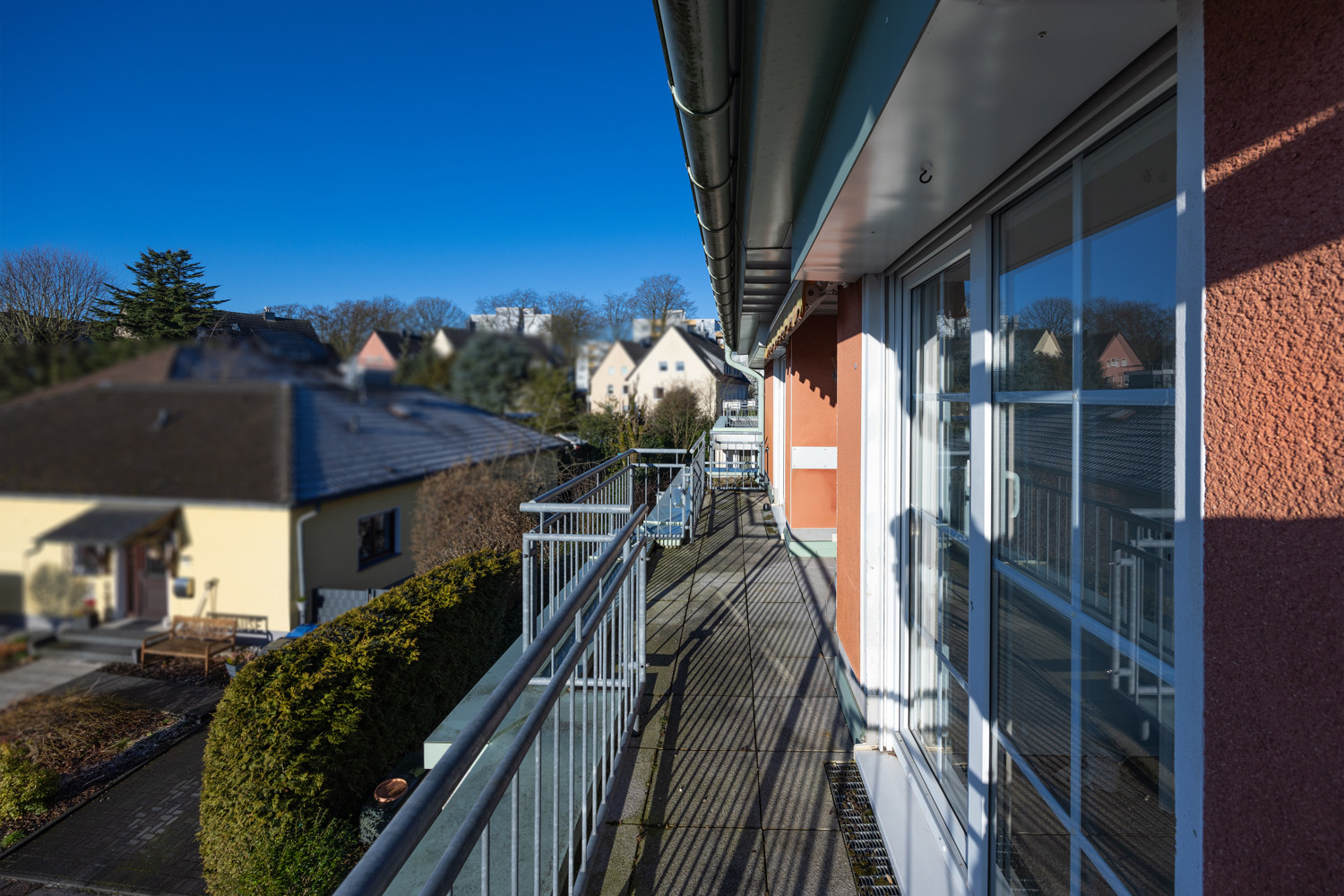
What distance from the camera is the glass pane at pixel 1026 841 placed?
1548 millimetres

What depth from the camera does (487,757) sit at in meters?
3.22

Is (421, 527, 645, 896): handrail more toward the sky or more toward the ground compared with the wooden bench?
more toward the ground

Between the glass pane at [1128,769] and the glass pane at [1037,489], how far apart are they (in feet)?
0.72

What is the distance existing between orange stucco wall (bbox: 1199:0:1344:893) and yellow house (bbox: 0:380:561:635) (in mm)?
893

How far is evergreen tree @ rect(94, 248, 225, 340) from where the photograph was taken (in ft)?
2.08

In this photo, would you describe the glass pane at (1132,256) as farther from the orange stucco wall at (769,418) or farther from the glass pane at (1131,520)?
the orange stucco wall at (769,418)

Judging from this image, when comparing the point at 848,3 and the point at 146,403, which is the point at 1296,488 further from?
the point at 848,3

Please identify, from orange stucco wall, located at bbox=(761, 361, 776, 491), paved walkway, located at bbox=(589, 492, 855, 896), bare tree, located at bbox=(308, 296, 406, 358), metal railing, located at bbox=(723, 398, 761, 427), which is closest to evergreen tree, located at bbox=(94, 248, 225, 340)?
bare tree, located at bbox=(308, 296, 406, 358)

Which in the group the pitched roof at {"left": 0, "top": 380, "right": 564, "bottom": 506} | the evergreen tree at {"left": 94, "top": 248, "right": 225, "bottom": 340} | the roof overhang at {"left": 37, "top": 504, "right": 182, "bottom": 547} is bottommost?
the roof overhang at {"left": 37, "top": 504, "right": 182, "bottom": 547}

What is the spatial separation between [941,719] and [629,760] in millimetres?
1328

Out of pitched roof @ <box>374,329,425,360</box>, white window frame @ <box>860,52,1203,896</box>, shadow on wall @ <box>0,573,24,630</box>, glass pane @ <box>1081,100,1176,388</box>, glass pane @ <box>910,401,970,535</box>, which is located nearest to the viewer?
shadow on wall @ <box>0,573,24,630</box>

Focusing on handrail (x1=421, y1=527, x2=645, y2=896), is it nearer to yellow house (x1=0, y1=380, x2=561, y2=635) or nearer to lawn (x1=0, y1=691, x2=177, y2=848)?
lawn (x1=0, y1=691, x2=177, y2=848)

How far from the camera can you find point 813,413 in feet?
24.7

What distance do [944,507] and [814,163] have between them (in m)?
1.24
